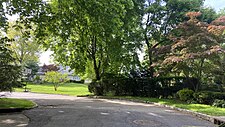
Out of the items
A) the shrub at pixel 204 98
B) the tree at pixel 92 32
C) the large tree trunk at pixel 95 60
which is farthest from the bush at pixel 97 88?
the shrub at pixel 204 98

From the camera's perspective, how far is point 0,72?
10555mm

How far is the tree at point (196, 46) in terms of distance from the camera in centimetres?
1538

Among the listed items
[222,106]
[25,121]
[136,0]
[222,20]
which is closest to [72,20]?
[25,121]

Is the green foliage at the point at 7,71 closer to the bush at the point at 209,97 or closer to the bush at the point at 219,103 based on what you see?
the bush at the point at 219,103

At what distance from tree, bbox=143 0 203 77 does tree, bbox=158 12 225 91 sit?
17.4 ft

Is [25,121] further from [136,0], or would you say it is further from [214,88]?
[136,0]

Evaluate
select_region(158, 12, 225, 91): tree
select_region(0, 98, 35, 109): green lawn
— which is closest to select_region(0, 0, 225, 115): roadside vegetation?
select_region(158, 12, 225, 91): tree

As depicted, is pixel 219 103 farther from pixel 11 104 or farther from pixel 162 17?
pixel 162 17

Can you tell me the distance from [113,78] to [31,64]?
1336 inches

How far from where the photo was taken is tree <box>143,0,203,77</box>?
22.5m

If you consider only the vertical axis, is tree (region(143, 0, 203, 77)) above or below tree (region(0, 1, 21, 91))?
above

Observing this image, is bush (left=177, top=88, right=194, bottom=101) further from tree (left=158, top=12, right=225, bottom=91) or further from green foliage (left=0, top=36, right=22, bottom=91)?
green foliage (left=0, top=36, right=22, bottom=91)

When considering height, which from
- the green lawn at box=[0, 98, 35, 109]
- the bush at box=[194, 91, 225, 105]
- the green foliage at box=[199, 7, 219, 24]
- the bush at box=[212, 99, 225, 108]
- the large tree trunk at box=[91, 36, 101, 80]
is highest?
the green foliage at box=[199, 7, 219, 24]

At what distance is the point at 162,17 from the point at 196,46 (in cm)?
794
